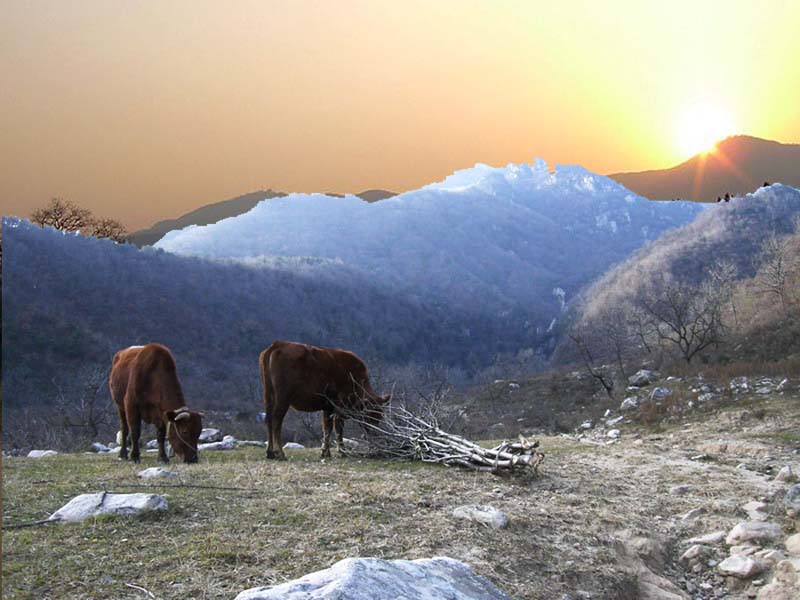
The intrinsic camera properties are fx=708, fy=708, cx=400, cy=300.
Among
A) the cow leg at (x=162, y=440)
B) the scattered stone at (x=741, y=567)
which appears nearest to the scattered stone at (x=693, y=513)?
the scattered stone at (x=741, y=567)

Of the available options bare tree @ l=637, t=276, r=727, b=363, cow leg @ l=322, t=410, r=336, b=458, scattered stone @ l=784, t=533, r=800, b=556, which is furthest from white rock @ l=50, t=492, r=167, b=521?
bare tree @ l=637, t=276, r=727, b=363

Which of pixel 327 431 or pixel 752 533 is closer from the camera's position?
pixel 752 533

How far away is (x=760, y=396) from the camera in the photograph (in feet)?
61.5

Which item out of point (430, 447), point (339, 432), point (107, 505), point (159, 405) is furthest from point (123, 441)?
point (107, 505)

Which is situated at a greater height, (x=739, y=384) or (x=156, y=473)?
(x=156, y=473)

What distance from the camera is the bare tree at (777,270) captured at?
154ft

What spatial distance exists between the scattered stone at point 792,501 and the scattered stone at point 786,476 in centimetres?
164

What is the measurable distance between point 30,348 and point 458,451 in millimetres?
52433

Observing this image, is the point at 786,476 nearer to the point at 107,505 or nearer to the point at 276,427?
the point at 276,427

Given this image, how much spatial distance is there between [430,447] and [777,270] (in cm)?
4388

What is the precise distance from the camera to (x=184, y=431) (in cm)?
1170

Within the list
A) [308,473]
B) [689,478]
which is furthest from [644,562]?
[308,473]

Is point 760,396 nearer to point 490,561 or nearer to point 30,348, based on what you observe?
point 490,561

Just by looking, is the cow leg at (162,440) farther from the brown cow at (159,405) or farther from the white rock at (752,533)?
the white rock at (752,533)
